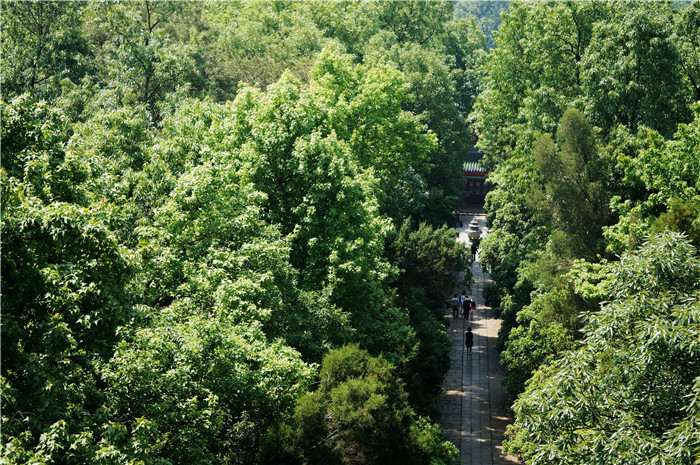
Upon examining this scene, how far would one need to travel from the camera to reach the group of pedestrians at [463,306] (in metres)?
41.0

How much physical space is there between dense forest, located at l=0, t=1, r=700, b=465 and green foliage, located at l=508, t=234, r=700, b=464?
0.05 metres

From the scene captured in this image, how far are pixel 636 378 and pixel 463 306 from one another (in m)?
29.1

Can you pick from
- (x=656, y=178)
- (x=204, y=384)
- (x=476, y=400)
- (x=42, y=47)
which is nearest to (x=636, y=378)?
(x=204, y=384)

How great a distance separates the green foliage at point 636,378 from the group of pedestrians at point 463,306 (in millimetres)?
27408

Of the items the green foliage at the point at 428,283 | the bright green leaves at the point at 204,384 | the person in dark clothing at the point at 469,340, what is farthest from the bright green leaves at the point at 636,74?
the bright green leaves at the point at 204,384

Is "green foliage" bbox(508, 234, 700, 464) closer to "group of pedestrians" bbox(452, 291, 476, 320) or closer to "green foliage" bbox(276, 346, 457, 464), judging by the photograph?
"green foliage" bbox(276, 346, 457, 464)

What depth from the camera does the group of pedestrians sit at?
41.0m

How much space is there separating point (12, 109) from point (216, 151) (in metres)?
11.4

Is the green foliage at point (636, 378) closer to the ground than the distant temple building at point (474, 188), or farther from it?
closer to the ground

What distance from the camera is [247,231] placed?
20250 mm

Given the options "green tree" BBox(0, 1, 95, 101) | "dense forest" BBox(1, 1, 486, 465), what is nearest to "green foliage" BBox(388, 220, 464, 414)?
"dense forest" BBox(1, 1, 486, 465)

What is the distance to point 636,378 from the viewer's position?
1248cm

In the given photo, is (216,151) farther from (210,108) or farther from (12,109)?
(12,109)

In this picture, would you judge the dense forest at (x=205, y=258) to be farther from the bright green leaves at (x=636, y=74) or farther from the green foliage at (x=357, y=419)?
the bright green leaves at (x=636, y=74)
